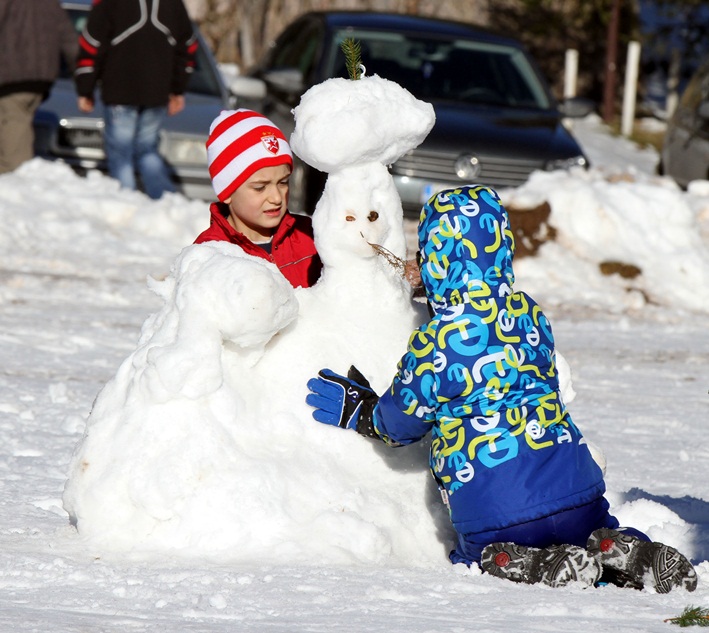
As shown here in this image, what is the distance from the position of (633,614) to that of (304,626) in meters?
0.78

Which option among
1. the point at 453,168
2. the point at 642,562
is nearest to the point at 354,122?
the point at 642,562

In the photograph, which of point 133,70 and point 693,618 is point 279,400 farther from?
point 133,70

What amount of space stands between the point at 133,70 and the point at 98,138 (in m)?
0.88

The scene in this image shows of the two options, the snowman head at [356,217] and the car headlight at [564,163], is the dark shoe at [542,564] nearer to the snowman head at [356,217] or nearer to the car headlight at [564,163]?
the snowman head at [356,217]

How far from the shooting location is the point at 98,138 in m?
10.4

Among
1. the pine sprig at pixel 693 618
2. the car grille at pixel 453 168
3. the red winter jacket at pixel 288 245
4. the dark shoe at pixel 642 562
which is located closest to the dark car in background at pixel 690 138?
the car grille at pixel 453 168

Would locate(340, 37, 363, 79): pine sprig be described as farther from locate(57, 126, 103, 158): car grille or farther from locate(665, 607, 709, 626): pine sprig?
locate(57, 126, 103, 158): car grille

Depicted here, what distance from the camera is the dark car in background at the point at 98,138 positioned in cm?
1032

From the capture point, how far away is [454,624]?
316 centimetres

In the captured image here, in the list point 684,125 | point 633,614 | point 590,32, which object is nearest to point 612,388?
point 633,614

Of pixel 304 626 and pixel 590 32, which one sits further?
pixel 590 32

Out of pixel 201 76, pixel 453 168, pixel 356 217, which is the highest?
pixel 356 217

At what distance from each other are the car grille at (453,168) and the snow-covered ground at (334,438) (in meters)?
0.46

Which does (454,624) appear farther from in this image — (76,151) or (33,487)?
(76,151)
